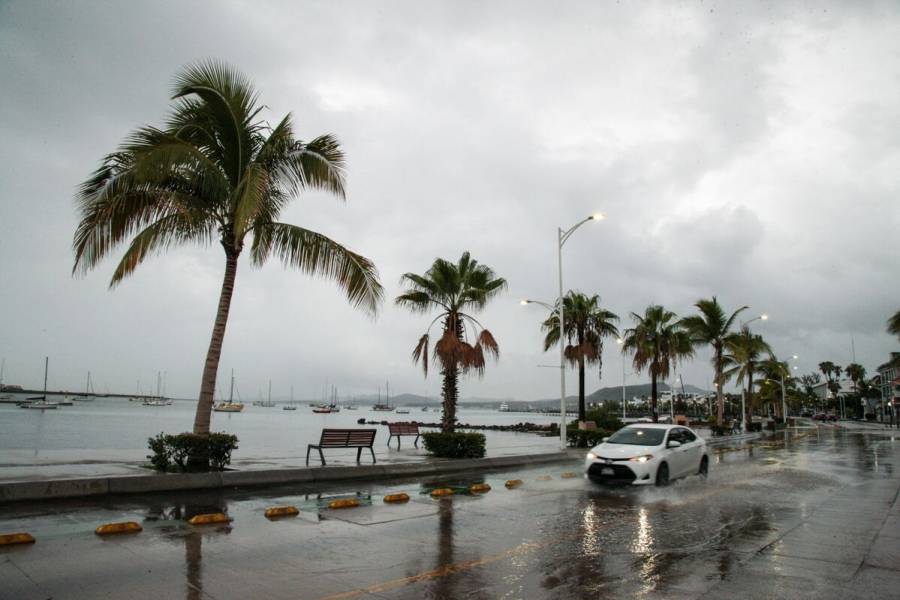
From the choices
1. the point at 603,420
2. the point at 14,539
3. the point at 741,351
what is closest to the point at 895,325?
the point at 741,351

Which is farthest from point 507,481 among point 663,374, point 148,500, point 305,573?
point 663,374

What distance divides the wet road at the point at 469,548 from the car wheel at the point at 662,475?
130 centimetres

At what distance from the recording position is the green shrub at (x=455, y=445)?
19.3 meters

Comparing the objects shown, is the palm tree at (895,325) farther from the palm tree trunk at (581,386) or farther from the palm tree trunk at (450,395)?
the palm tree trunk at (450,395)

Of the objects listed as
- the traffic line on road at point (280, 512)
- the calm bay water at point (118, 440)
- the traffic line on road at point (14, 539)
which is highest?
the traffic line on road at point (14, 539)

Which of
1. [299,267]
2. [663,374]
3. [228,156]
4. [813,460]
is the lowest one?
[813,460]

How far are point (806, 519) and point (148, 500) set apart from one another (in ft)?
37.9

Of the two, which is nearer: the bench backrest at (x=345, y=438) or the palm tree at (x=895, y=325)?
the bench backrest at (x=345, y=438)

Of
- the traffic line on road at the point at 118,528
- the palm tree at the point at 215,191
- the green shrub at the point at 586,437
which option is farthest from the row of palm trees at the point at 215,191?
the green shrub at the point at 586,437

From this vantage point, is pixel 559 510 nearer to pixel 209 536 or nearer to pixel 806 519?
pixel 806 519

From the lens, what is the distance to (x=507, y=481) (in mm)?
15125

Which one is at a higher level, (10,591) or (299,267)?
(299,267)

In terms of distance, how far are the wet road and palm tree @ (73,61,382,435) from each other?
12.8 ft

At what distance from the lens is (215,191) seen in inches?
511
